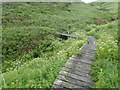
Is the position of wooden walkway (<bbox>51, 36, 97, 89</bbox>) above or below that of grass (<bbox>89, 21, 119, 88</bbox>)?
below

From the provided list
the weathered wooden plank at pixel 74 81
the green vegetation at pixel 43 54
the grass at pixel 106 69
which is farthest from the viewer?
the green vegetation at pixel 43 54

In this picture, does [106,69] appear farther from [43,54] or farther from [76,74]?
[43,54]

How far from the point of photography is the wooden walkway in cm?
520

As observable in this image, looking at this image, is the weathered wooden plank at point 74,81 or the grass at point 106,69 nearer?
the grass at point 106,69

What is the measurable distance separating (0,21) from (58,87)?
25516 millimetres

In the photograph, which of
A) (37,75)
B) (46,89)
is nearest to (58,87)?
(46,89)

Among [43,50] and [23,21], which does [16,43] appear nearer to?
[43,50]

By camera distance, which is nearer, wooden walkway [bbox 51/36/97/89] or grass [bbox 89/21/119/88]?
grass [bbox 89/21/119/88]

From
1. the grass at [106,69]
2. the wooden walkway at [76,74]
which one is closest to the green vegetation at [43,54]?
the grass at [106,69]

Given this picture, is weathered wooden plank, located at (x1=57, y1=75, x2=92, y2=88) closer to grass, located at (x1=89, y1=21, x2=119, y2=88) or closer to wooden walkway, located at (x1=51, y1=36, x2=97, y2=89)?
wooden walkway, located at (x1=51, y1=36, x2=97, y2=89)

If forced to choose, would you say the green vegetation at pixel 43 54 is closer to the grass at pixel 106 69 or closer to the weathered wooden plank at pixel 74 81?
the grass at pixel 106 69

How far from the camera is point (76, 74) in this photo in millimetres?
5902

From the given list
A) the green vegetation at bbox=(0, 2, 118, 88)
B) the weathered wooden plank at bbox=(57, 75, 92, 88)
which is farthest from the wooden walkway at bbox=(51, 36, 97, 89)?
the green vegetation at bbox=(0, 2, 118, 88)

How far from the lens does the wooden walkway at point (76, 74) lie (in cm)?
520
